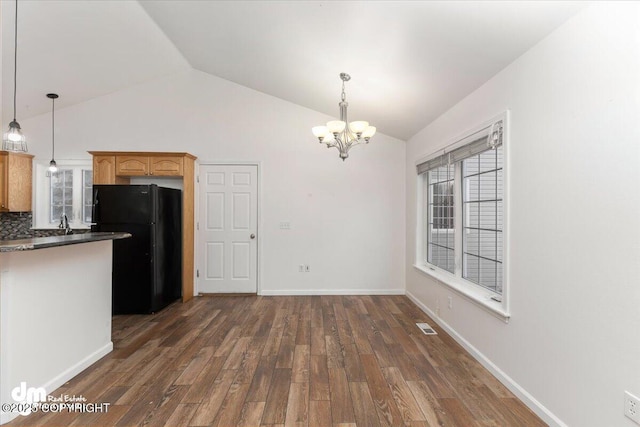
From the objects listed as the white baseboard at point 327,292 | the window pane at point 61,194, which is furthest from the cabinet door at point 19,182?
the white baseboard at point 327,292

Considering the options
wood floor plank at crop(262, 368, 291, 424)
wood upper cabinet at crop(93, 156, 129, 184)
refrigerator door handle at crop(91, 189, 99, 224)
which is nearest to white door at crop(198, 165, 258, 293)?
wood upper cabinet at crop(93, 156, 129, 184)

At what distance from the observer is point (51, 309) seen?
2143 millimetres

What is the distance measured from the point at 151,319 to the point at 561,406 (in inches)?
159

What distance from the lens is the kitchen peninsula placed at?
1.83 m

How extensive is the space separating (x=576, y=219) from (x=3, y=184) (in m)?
6.61

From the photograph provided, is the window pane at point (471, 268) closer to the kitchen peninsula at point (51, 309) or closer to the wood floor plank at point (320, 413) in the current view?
the wood floor plank at point (320, 413)

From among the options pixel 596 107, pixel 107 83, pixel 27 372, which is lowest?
pixel 27 372

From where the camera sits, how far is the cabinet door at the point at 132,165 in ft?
13.6

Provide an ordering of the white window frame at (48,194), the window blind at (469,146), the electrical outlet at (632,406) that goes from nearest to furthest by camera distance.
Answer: the electrical outlet at (632,406) → the window blind at (469,146) → the white window frame at (48,194)

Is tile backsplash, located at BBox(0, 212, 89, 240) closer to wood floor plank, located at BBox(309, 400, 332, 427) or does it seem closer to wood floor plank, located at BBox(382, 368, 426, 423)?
wood floor plank, located at BBox(309, 400, 332, 427)

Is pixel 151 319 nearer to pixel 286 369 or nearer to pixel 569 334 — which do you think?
pixel 286 369

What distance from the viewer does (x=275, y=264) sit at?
463 centimetres

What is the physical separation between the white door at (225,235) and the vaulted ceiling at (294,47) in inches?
58.0

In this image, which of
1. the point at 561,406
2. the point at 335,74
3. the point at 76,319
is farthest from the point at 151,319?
the point at 561,406
